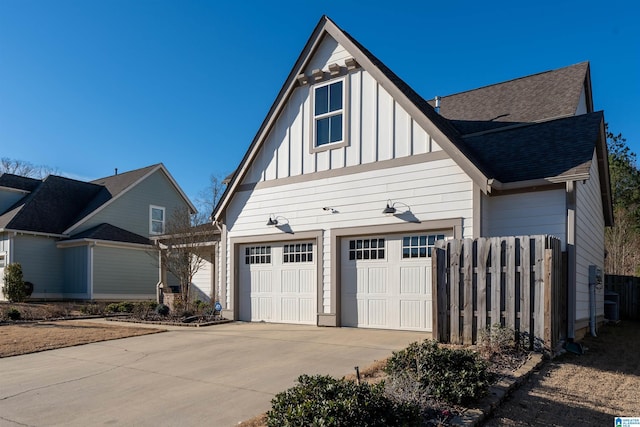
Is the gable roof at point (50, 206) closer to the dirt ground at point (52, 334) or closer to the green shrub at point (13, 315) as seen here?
the green shrub at point (13, 315)

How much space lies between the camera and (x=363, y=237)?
11.1 metres

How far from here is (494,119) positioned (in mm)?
13586

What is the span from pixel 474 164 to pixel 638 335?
21.2 ft

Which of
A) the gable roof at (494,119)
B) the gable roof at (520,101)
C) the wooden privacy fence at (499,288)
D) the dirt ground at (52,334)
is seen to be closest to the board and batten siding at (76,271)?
the dirt ground at (52,334)

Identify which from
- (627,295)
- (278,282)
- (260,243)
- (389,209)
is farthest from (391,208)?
(627,295)

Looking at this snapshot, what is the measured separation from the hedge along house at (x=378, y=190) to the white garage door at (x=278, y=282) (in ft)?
0.12

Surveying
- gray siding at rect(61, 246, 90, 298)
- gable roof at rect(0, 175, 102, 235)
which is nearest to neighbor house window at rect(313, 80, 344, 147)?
gray siding at rect(61, 246, 90, 298)

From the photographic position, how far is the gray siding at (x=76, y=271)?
822 inches

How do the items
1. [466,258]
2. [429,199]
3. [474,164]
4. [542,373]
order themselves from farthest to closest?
[429,199]
[474,164]
[466,258]
[542,373]

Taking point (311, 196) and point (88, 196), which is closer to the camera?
point (311, 196)

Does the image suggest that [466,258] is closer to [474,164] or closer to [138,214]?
[474,164]

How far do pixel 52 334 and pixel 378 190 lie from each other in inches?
345

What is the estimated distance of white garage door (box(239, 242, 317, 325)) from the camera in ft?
39.4

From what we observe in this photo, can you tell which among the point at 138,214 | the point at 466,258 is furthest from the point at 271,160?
the point at 138,214
